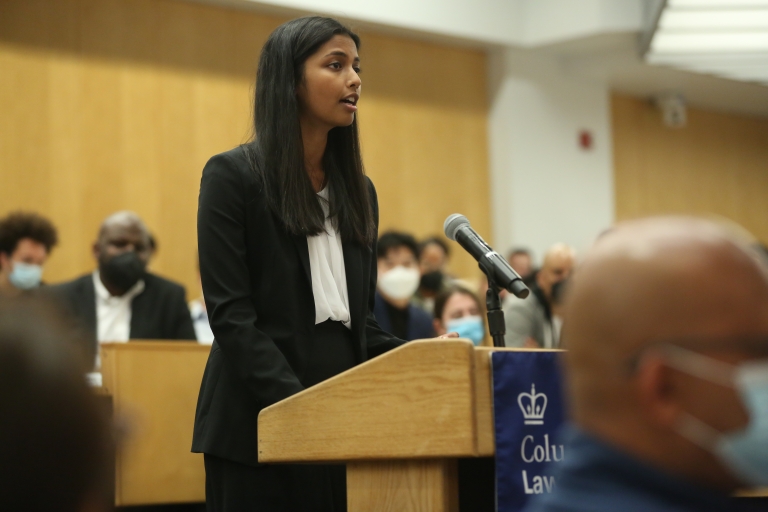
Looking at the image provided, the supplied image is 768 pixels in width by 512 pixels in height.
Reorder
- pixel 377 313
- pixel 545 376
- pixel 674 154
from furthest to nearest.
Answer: pixel 674 154, pixel 377 313, pixel 545 376

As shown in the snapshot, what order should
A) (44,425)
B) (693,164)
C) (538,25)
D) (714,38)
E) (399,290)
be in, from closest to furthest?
(44,425) < (399,290) < (714,38) < (538,25) < (693,164)

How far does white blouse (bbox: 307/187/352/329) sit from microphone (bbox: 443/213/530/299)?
0.27 metres

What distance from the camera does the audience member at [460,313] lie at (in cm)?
479

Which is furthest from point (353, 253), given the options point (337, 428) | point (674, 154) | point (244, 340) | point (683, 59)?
point (674, 154)

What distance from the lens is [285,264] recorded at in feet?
7.52

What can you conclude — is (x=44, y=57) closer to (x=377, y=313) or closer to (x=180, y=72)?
(x=180, y=72)

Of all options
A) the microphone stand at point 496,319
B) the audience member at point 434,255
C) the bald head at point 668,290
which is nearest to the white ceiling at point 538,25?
the audience member at point 434,255

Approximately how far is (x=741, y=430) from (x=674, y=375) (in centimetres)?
8

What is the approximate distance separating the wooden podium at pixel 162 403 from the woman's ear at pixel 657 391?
334 centimetres

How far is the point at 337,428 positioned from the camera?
75.0 inches

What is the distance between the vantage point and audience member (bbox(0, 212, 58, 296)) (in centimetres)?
527

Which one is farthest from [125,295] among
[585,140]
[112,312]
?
[585,140]

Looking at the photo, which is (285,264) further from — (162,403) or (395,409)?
(162,403)

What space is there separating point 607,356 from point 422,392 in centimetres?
86
